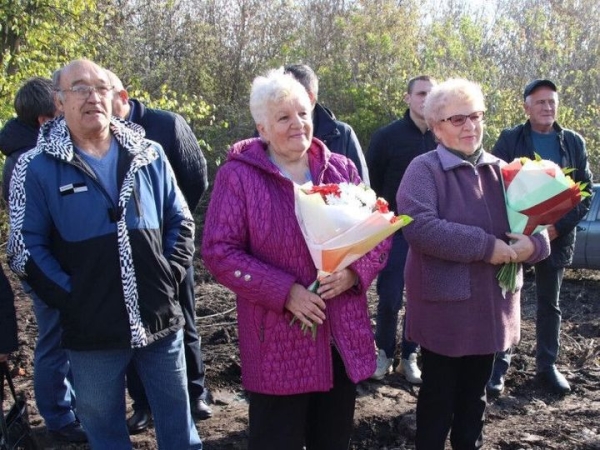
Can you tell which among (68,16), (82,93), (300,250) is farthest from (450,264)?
(68,16)

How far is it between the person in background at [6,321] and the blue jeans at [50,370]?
1021mm

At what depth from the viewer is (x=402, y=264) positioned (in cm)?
493

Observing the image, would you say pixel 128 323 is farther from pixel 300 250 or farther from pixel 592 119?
pixel 592 119

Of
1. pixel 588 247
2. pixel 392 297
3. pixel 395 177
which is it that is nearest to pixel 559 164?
pixel 395 177

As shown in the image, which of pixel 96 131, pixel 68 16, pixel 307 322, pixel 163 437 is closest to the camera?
pixel 307 322

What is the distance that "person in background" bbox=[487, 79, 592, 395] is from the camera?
4688 mm

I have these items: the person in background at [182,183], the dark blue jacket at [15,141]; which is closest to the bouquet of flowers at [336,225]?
the person in background at [182,183]

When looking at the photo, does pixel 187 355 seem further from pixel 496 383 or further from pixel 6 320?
pixel 496 383

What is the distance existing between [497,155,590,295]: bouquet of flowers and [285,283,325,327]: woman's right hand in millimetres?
1126

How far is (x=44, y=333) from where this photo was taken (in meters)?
4.04

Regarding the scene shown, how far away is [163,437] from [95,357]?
1.94 feet

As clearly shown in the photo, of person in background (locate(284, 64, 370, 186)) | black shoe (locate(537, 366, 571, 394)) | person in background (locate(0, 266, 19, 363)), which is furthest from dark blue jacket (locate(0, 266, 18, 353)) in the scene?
black shoe (locate(537, 366, 571, 394))

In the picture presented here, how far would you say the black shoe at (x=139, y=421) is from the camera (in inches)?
164

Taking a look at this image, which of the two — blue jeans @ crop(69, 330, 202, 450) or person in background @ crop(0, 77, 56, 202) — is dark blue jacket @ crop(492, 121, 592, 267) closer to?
blue jeans @ crop(69, 330, 202, 450)
